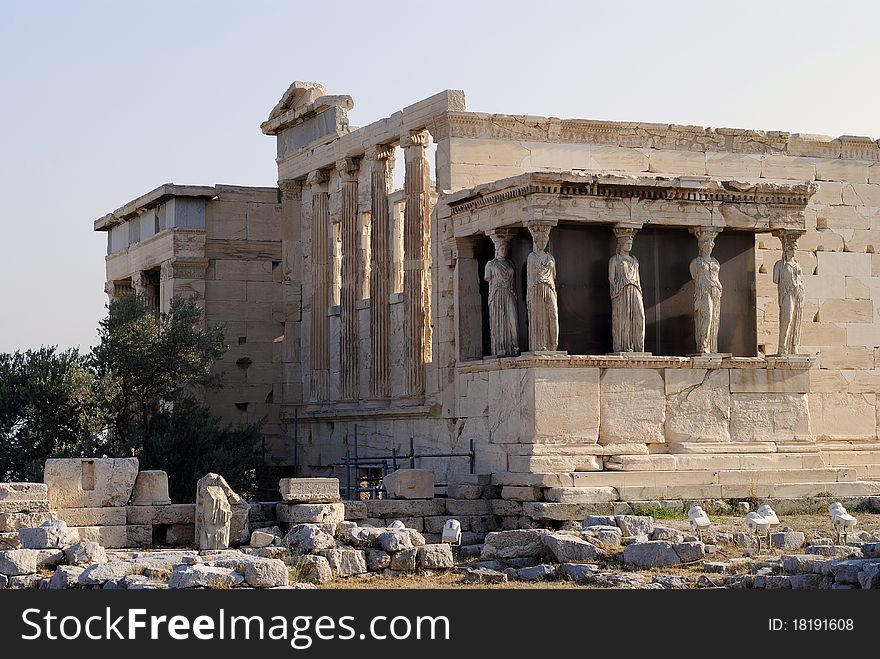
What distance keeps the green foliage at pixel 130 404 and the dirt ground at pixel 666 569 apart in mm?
8558

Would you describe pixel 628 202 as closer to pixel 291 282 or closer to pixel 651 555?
pixel 651 555

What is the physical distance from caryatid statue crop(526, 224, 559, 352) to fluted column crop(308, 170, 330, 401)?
7345mm

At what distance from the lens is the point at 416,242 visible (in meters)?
24.9

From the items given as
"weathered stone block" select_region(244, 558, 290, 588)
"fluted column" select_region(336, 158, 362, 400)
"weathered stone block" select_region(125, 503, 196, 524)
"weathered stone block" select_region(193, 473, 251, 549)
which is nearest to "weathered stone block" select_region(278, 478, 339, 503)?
"weathered stone block" select_region(193, 473, 251, 549)

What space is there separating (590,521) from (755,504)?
9.41 ft

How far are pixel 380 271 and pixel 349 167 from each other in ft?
6.57

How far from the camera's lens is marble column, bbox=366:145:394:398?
25781 mm

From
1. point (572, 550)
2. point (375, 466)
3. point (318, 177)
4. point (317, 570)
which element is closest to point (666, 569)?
point (572, 550)

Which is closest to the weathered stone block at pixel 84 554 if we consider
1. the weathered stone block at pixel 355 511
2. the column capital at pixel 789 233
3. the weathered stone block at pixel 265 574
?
the weathered stone block at pixel 265 574

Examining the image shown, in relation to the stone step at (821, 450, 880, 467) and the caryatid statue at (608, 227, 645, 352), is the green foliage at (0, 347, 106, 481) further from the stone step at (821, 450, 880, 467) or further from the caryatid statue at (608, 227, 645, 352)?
the stone step at (821, 450, 880, 467)

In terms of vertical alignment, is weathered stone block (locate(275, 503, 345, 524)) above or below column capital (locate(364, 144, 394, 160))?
below

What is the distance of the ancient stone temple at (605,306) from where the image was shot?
69.4 feet

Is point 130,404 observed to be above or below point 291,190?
below

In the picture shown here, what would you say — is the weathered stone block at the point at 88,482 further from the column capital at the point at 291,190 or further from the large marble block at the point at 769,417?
the column capital at the point at 291,190
